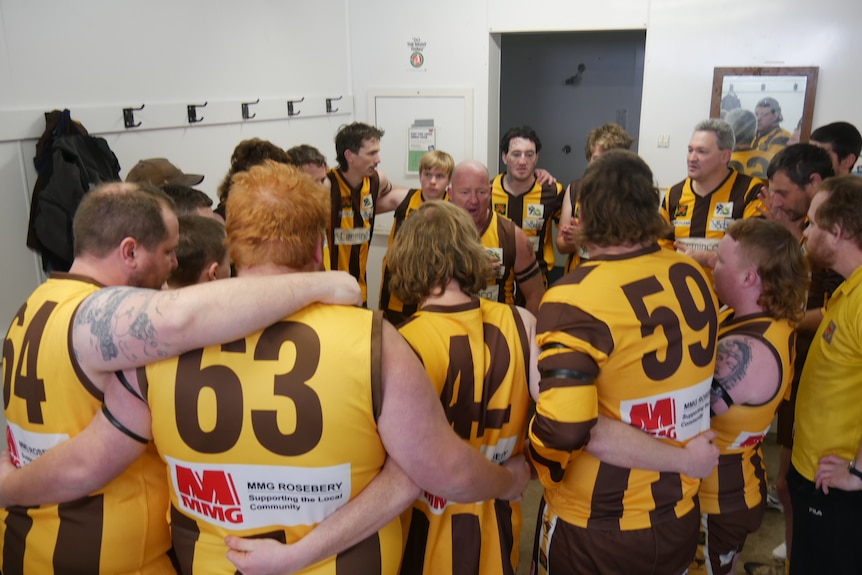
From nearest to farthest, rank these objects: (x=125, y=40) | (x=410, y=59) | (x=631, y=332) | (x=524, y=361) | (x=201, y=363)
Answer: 1. (x=201, y=363)
2. (x=631, y=332)
3. (x=524, y=361)
4. (x=125, y=40)
5. (x=410, y=59)

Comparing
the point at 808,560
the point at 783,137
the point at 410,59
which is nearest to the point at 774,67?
the point at 783,137

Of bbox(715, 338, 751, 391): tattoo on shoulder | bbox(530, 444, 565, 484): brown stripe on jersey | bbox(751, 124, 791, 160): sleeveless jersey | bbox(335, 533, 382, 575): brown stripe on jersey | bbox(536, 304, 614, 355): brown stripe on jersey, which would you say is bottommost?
bbox(335, 533, 382, 575): brown stripe on jersey

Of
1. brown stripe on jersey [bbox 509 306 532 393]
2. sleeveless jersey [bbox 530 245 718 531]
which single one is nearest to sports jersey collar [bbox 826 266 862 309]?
sleeveless jersey [bbox 530 245 718 531]

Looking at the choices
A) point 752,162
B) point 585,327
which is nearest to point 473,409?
point 585,327

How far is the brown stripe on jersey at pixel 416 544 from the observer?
1.66 meters

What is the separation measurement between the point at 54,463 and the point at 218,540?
1.32 ft

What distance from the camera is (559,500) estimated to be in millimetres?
1719

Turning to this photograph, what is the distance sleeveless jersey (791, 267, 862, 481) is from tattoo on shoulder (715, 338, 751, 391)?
15.1 inches

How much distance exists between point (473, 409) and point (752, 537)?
215cm

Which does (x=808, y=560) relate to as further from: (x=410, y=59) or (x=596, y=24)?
(x=410, y=59)

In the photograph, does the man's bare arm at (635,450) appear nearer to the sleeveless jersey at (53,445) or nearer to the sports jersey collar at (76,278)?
the sleeveless jersey at (53,445)

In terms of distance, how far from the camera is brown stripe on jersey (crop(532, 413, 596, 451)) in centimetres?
146

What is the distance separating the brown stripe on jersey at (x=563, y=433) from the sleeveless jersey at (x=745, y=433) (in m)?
0.51

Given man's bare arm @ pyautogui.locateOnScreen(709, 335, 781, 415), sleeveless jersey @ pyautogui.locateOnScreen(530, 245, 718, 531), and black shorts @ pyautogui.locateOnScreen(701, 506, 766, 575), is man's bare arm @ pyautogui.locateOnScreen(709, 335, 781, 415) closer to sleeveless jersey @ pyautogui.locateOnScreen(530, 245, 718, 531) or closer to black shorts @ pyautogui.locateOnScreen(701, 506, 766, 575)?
sleeveless jersey @ pyautogui.locateOnScreen(530, 245, 718, 531)
